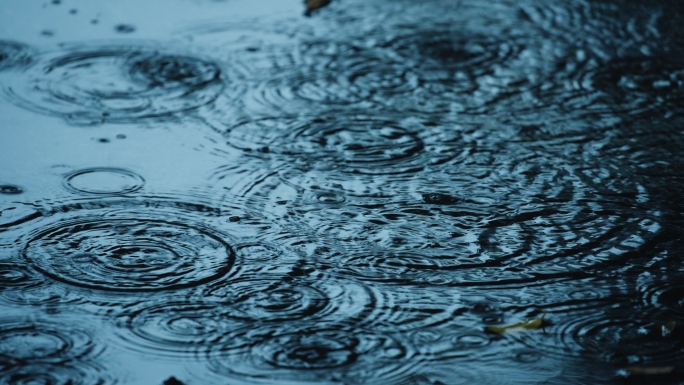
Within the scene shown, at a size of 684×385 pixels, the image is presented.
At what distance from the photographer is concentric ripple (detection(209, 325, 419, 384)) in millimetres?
1573

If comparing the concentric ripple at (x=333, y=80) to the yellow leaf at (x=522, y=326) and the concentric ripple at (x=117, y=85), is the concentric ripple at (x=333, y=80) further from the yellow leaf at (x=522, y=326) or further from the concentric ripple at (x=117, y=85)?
the yellow leaf at (x=522, y=326)

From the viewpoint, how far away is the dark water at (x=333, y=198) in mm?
1663

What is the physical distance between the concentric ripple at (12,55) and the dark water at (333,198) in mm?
18

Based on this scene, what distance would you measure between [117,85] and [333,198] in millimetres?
1016

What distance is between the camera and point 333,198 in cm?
224

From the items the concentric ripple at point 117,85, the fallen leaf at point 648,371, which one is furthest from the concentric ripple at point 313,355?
the concentric ripple at point 117,85

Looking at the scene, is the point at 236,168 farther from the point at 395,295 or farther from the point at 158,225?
the point at 395,295

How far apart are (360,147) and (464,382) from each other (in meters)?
1.08

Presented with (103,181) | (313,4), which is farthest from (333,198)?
(313,4)

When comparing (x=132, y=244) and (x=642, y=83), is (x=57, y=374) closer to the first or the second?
(x=132, y=244)

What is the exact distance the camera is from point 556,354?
5.47ft

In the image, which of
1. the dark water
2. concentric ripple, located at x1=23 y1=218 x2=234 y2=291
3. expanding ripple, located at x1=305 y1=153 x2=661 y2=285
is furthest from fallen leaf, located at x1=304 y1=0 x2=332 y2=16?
concentric ripple, located at x1=23 y1=218 x2=234 y2=291

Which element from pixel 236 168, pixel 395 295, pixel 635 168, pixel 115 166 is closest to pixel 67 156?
pixel 115 166

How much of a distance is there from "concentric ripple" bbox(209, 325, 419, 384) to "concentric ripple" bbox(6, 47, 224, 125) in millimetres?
1189
